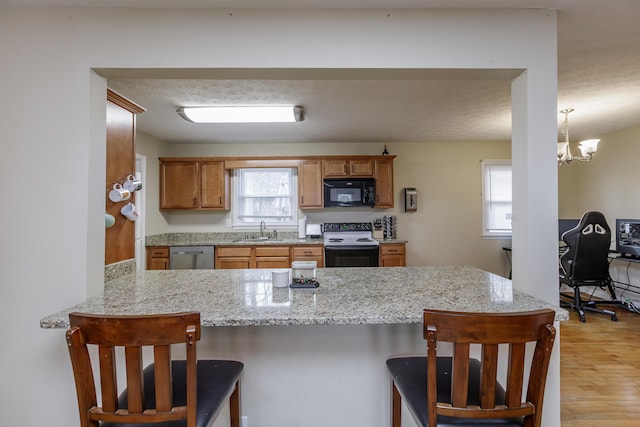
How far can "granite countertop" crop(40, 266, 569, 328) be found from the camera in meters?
1.12

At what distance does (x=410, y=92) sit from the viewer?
2.64m

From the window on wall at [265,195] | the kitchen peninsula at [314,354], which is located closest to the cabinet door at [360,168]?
the window on wall at [265,195]

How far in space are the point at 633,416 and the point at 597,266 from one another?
2120 millimetres

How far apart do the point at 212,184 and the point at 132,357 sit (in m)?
3.64

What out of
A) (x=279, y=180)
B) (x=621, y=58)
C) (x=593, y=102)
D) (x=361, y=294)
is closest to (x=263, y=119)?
(x=279, y=180)

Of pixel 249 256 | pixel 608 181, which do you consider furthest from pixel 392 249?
pixel 608 181

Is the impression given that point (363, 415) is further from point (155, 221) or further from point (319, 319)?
point (155, 221)

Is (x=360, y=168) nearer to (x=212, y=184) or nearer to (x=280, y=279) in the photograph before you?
(x=212, y=184)

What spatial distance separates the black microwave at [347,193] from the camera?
13.8 ft

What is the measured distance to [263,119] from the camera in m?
3.13

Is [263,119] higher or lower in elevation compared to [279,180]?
higher

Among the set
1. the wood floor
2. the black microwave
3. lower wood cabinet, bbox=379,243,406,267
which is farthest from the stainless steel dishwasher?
the wood floor

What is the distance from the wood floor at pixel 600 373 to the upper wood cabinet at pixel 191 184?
4.17 meters

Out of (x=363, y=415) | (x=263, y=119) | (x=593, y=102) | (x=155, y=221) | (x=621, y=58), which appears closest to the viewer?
(x=363, y=415)
